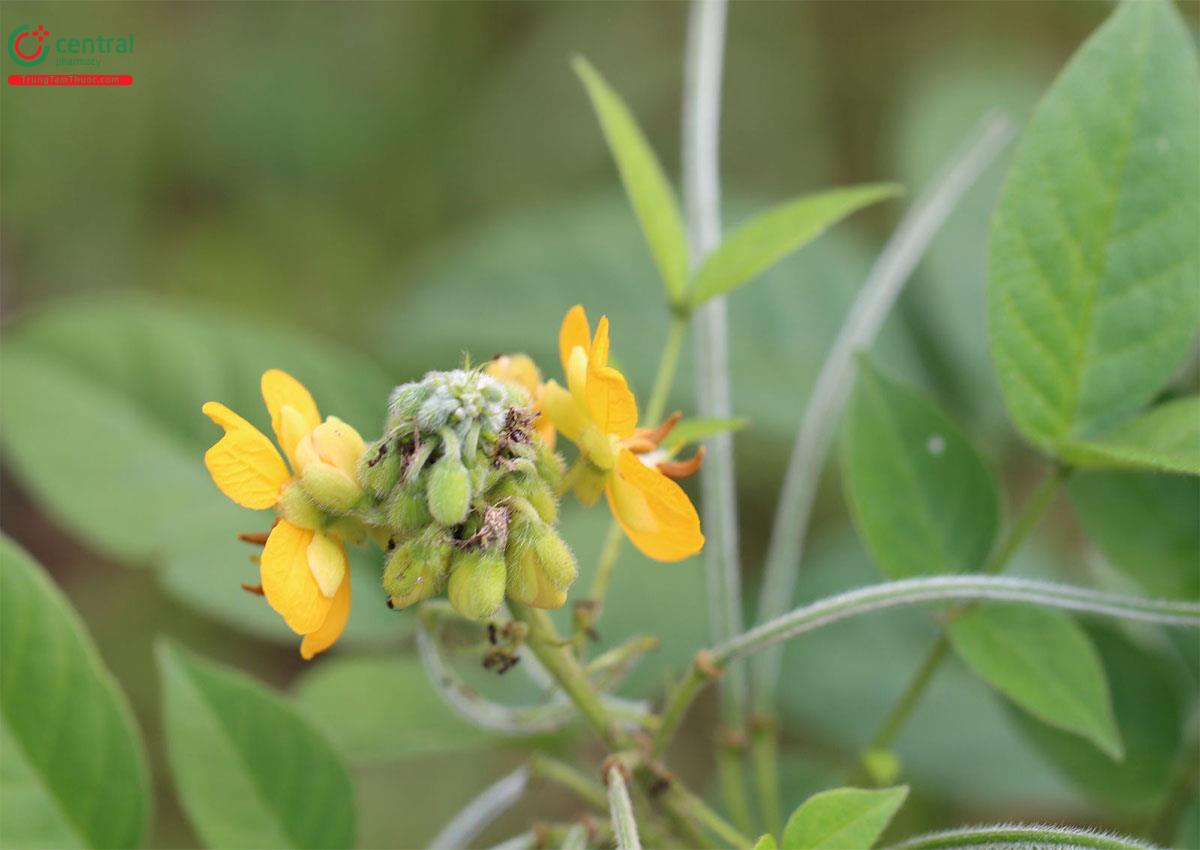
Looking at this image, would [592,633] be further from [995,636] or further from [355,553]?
[355,553]

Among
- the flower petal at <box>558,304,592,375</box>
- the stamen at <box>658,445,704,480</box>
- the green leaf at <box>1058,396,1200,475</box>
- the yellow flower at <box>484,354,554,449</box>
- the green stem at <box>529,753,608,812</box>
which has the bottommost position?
the green stem at <box>529,753,608,812</box>

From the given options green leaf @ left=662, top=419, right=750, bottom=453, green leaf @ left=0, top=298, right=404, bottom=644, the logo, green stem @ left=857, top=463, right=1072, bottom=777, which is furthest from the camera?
the logo

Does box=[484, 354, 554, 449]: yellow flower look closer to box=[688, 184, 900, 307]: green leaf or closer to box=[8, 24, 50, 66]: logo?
box=[688, 184, 900, 307]: green leaf

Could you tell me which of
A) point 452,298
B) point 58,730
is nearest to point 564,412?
point 58,730

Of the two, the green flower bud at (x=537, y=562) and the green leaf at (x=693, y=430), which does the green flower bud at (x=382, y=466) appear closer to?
the green flower bud at (x=537, y=562)

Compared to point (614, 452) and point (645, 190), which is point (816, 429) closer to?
point (645, 190)

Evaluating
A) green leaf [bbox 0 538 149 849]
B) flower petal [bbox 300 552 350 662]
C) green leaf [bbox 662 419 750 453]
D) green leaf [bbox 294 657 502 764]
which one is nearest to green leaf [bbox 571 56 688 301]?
green leaf [bbox 662 419 750 453]
